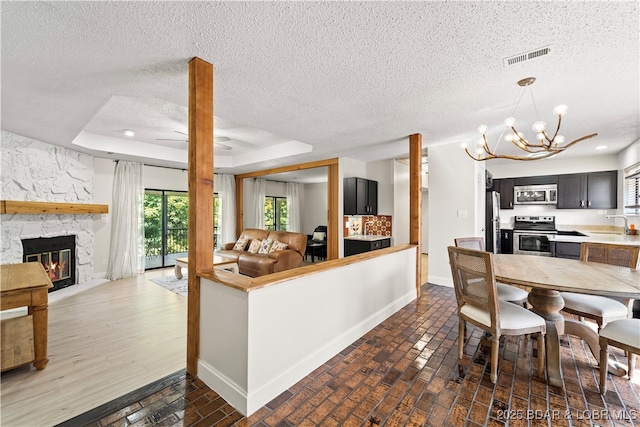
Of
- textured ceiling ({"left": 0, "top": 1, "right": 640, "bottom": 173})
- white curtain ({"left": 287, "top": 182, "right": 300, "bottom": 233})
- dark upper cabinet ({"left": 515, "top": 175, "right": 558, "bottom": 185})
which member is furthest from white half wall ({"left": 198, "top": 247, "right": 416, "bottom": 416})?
white curtain ({"left": 287, "top": 182, "right": 300, "bottom": 233})

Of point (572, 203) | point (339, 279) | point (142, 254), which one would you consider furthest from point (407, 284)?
point (142, 254)

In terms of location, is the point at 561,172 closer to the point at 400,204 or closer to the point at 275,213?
the point at 400,204

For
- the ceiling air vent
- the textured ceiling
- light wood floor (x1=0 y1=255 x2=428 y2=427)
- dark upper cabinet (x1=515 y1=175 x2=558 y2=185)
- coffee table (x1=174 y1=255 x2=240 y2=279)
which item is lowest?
light wood floor (x1=0 y1=255 x2=428 y2=427)

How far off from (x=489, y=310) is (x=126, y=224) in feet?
20.6

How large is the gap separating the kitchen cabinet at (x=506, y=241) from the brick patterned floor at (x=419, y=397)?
3707 millimetres

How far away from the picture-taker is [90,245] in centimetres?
494

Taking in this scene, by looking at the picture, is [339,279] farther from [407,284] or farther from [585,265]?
[585,265]

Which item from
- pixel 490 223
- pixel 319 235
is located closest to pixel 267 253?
pixel 319 235

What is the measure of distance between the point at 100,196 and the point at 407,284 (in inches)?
234

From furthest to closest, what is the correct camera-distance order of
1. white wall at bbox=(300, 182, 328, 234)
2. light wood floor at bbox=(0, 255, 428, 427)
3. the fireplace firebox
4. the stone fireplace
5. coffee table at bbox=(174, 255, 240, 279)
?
1. white wall at bbox=(300, 182, 328, 234)
2. coffee table at bbox=(174, 255, 240, 279)
3. the fireplace firebox
4. the stone fireplace
5. light wood floor at bbox=(0, 255, 428, 427)

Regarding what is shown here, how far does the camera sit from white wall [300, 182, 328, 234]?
361 inches

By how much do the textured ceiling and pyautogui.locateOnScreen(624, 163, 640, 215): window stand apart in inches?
50.9

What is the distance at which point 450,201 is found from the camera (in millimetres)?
4324

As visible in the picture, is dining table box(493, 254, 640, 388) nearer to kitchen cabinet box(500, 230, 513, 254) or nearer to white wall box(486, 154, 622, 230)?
kitchen cabinet box(500, 230, 513, 254)
